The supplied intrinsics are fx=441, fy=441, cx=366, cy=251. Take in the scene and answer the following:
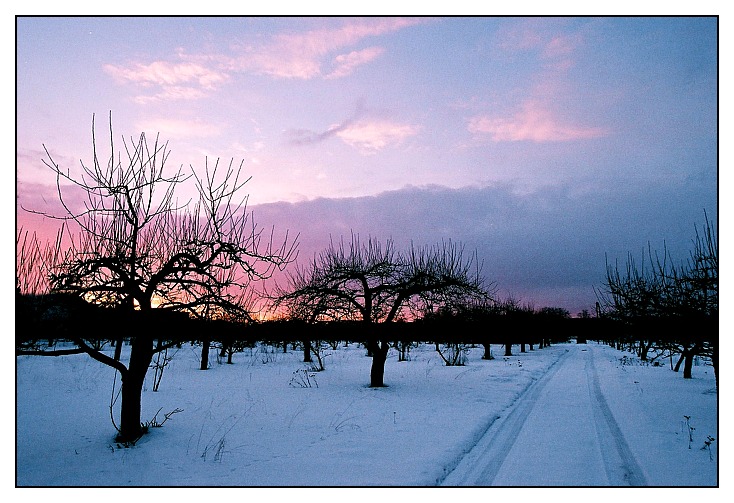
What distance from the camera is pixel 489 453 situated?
7.26 metres

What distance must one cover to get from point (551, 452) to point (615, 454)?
1040 mm

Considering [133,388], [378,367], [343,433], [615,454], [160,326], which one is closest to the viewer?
[615,454]

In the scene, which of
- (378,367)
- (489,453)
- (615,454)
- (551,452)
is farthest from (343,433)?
(378,367)

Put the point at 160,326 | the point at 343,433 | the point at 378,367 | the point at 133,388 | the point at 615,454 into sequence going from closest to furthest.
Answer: the point at 615,454, the point at 133,388, the point at 160,326, the point at 343,433, the point at 378,367

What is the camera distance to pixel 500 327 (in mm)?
39250

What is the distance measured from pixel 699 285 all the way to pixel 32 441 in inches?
576

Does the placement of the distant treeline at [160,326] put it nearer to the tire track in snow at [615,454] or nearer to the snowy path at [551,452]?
the tire track in snow at [615,454]

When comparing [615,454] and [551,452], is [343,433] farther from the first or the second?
[615,454]

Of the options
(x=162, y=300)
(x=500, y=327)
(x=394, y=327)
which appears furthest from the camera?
(x=500, y=327)

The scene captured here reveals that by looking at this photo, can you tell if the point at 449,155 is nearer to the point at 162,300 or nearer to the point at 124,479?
the point at 162,300

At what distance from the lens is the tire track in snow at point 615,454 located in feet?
20.1
